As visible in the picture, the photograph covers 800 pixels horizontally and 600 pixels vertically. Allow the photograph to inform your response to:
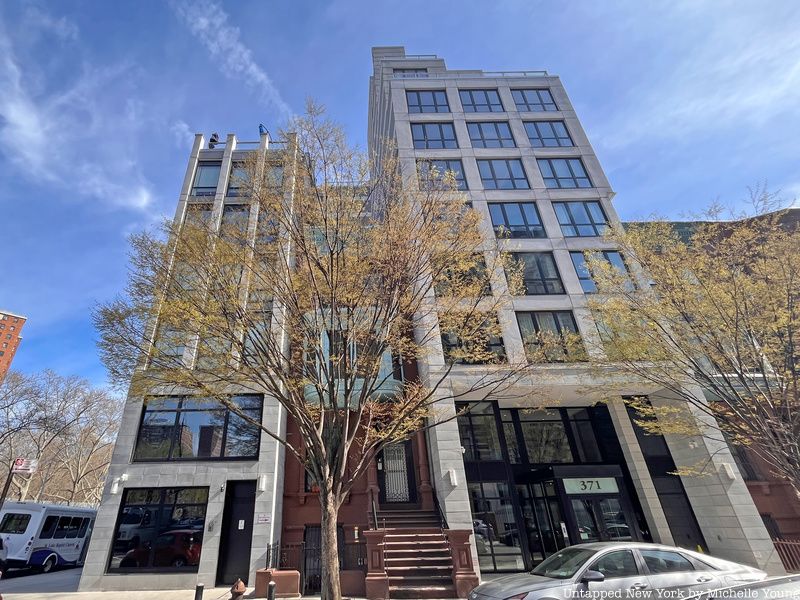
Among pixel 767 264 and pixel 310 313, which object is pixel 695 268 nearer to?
pixel 767 264

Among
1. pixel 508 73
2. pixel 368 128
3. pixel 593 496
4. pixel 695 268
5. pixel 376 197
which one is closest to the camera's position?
pixel 376 197

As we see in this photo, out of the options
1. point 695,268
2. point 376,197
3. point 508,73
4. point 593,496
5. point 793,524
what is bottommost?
point 793,524

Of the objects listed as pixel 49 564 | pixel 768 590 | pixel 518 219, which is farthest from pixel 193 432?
pixel 518 219

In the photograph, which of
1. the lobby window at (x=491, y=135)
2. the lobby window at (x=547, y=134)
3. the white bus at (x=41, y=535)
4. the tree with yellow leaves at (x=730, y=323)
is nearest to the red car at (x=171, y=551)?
the white bus at (x=41, y=535)

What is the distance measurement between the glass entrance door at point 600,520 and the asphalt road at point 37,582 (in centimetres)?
1756

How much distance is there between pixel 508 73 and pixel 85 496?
5491 cm

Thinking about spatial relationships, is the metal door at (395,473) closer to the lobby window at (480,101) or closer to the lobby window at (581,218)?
the lobby window at (581,218)

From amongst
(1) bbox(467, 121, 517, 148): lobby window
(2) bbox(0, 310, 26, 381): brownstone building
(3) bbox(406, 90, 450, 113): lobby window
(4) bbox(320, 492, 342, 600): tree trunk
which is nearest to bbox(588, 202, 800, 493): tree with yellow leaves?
(4) bbox(320, 492, 342, 600): tree trunk

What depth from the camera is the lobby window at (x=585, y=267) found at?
17.7m

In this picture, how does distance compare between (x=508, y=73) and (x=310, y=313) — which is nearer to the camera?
(x=310, y=313)

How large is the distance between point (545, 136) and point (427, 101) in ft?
25.5

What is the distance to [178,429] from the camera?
14.5 metres

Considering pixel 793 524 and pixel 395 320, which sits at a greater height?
pixel 395 320

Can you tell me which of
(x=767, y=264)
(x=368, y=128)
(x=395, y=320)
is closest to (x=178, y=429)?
(x=395, y=320)
